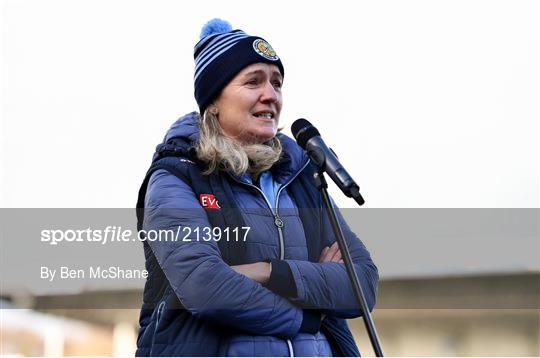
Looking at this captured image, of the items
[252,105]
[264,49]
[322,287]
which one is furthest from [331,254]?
[264,49]

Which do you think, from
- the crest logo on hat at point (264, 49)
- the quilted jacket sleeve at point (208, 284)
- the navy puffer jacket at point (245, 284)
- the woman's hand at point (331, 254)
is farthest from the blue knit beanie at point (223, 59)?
the woman's hand at point (331, 254)

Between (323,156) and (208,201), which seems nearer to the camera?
(323,156)

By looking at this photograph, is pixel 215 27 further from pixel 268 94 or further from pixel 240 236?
pixel 240 236

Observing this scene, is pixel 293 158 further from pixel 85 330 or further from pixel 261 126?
pixel 85 330

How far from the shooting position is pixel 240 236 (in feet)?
7.59

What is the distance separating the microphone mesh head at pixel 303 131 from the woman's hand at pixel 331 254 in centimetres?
36

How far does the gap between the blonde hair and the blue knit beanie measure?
76 millimetres

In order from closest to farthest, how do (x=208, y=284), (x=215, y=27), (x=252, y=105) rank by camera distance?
(x=208, y=284) → (x=252, y=105) → (x=215, y=27)

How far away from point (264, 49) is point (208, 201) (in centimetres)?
54

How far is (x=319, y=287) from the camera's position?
2291 mm

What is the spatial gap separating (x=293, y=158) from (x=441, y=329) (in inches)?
377

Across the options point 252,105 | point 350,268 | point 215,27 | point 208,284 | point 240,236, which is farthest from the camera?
point 215,27

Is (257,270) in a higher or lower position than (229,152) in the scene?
lower

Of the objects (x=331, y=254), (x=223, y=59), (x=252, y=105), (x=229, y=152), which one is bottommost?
(x=331, y=254)
